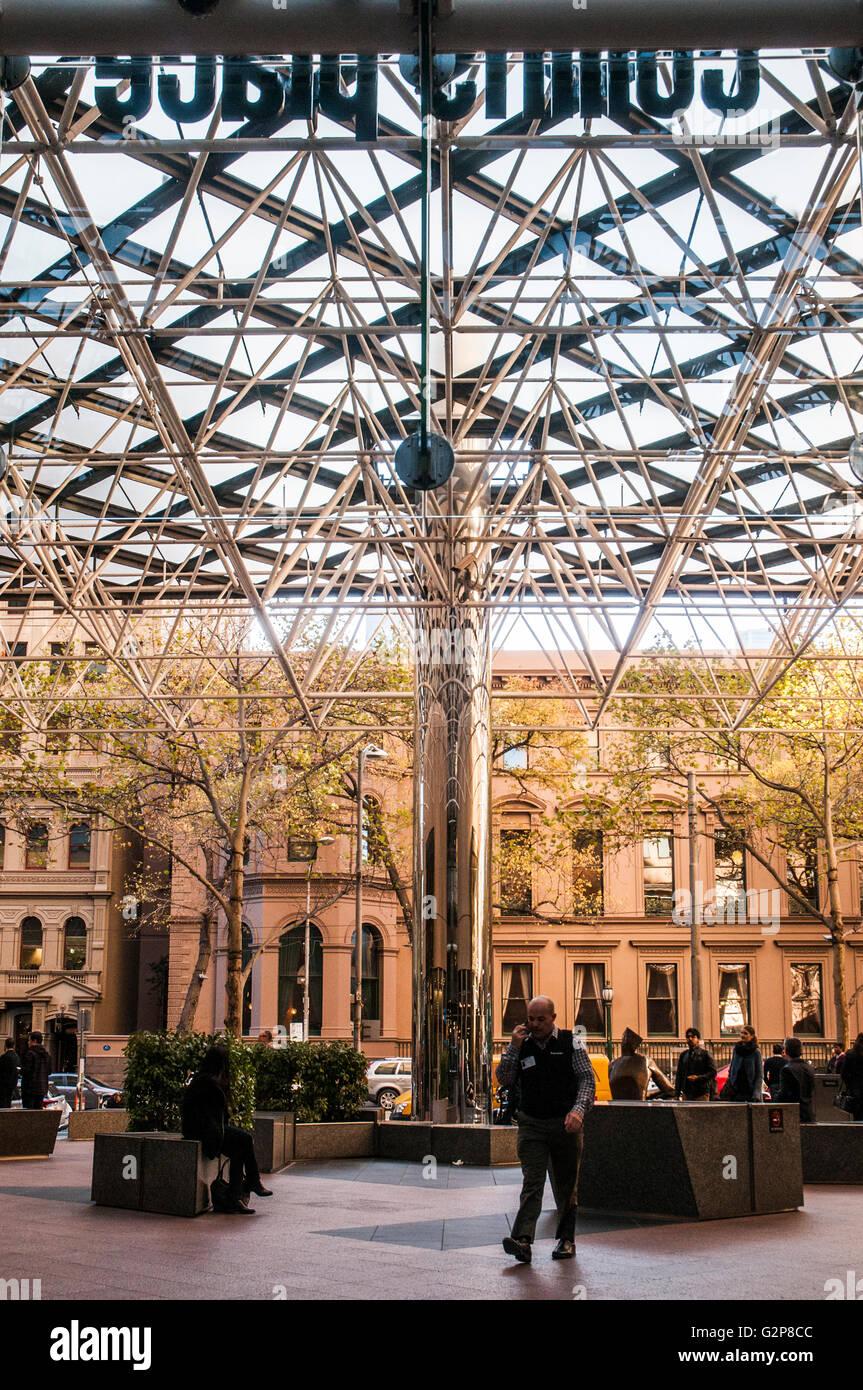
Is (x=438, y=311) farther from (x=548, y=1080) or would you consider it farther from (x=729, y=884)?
(x=729, y=884)

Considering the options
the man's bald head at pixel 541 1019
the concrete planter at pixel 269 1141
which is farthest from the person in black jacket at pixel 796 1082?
the man's bald head at pixel 541 1019

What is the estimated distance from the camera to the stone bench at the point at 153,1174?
11547 mm

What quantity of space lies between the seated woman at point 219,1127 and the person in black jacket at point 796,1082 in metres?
6.92

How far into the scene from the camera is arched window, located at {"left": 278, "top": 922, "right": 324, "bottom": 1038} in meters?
48.4

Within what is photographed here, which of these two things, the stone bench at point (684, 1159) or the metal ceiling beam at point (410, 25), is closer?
the metal ceiling beam at point (410, 25)

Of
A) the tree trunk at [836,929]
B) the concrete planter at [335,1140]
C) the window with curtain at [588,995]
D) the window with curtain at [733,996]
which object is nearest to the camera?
the concrete planter at [335,1140]

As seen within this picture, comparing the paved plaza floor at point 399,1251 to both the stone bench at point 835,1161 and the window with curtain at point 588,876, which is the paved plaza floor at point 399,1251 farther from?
the window with curtain at point 588,876

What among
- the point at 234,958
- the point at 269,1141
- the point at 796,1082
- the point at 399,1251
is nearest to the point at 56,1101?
the point at 234,958

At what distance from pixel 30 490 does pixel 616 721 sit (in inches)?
934

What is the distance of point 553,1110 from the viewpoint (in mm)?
9180

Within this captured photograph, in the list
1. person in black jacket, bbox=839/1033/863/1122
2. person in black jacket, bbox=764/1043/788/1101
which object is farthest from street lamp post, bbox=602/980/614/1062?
person in black jacket, bbox=764/1043/788/1101

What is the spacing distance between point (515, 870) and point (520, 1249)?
3297 centimetres

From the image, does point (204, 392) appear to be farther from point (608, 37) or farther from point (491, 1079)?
point (608, 37)
